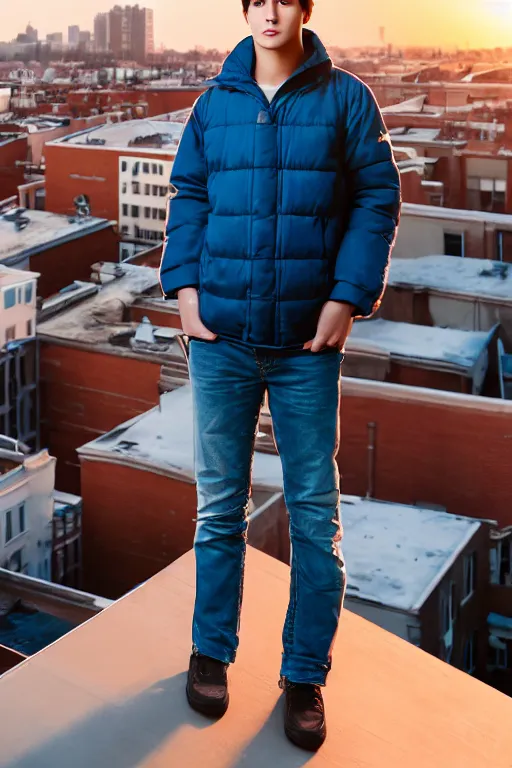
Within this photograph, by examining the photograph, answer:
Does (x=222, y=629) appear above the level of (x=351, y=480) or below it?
above

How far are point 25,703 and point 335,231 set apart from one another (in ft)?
5.81

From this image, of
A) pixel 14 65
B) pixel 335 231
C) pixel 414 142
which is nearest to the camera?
pixel 335 231

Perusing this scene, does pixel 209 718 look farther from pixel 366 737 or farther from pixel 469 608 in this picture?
pixel 469 608

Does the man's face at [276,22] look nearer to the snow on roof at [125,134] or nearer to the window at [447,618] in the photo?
the window at [447,618]

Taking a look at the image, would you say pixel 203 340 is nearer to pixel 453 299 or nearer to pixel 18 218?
pixel 453 299

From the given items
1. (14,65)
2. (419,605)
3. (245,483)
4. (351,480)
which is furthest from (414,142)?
(14,65)

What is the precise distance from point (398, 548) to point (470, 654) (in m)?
2.49

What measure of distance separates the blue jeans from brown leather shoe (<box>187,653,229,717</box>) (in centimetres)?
4

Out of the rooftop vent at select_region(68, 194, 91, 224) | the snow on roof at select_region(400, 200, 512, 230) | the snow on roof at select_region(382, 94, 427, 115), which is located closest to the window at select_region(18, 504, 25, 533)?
the snow on roof at select_region(400, 200, 512, 230)

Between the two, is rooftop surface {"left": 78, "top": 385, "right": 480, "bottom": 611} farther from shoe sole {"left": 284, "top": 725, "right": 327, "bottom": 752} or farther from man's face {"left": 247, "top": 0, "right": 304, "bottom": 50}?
man's face {"left": 247, "top": 0, "right": 304, "bottom": 50}

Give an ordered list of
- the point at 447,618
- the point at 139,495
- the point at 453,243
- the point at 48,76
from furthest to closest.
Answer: the point at 48,76, the point at 453,243, the point at 139,495, the point at 447,618

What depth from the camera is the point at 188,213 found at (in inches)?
142

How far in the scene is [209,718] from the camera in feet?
12.4

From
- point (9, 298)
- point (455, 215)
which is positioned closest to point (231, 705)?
point (9, 298)
